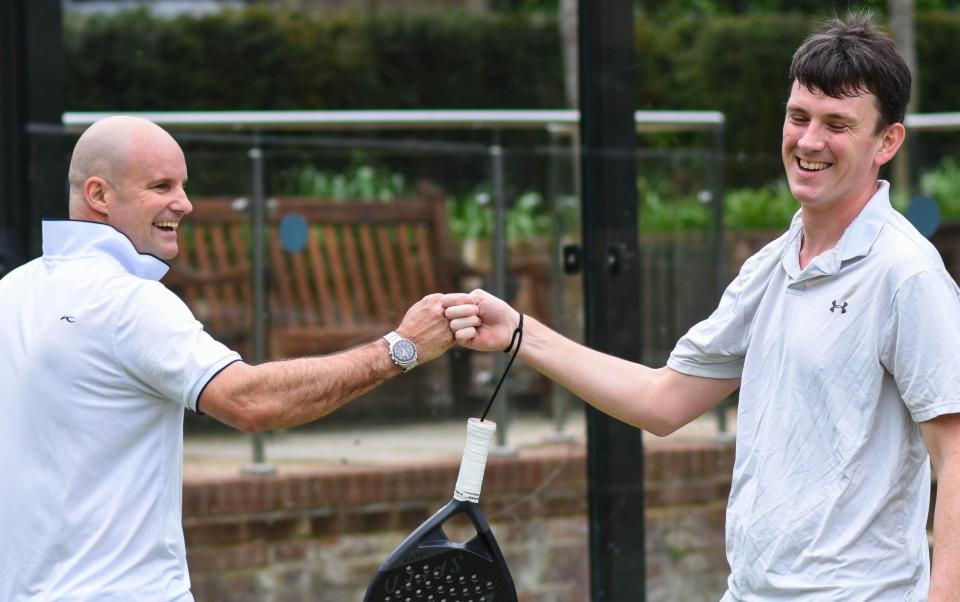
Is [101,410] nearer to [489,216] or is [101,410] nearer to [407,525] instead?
[407,525]

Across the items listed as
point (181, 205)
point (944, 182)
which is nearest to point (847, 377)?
point (181, 205)

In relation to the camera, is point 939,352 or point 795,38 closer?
point 939,352

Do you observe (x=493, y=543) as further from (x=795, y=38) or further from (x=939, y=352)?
(x=795, y=38)

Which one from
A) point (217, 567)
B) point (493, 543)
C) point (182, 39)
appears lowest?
point (217, 567)

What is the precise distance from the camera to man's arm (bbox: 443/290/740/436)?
10.7 feet

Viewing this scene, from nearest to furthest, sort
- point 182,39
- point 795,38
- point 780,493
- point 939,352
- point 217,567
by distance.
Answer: point 939,352, point 780,493, point 217,567, point 182,39, point 795,38

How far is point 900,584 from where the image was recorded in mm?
2727

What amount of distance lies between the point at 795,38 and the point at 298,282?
690 cm

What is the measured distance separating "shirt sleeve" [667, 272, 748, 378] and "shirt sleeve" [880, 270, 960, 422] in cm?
44

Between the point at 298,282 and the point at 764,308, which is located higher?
the point at 764,308

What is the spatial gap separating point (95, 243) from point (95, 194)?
121mm

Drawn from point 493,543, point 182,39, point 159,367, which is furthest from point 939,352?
point 182,39

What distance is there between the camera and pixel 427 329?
11.4 ft

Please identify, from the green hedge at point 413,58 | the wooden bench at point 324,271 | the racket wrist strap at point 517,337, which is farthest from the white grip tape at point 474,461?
the green hedge at point 413,58
